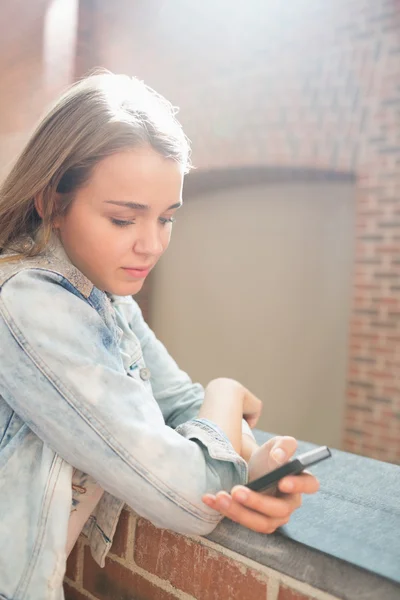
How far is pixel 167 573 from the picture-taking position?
0.88m

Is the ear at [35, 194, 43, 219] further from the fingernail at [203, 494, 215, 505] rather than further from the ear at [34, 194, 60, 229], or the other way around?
the fingernail at [203, 494, 215, 505]

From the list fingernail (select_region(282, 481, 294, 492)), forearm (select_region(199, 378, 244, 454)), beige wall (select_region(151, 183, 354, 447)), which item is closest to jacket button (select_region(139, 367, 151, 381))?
forearm (select_region(199, 378, 244, 454))

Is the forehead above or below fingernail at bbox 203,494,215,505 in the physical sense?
above

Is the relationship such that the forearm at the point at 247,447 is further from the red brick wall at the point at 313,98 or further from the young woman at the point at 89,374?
the red brick wall at the point at 313,98

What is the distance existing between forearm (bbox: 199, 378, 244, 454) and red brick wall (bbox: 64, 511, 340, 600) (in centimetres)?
22

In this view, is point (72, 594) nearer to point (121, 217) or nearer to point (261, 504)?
point (261, 504)

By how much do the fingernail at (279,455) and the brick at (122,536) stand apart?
0.29 metres

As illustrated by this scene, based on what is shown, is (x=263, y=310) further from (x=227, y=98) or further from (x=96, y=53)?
(x=96, y=53)

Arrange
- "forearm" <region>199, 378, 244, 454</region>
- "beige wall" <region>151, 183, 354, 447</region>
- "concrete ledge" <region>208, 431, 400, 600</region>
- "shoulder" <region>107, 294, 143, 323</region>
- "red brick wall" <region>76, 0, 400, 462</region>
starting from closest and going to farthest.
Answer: "concrete ledge" <region>208, 431, 400, 600</region>
"forearm" <region>199, 378, 244, 454</region>
"shoulder" <region>107, 294, 143, 323</region>
"red brick wall" <region>76, 0, 400, 462</region>
"beige wall" <region>151, 183, 354, 447</region>

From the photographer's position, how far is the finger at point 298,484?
0.74 meters

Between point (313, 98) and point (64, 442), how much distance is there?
3569 millimetres

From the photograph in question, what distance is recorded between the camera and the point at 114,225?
36.6 inches

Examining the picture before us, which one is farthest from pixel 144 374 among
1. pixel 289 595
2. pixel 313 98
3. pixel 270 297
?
pixel 270 297

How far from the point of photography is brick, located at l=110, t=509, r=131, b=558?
3.06 ft
